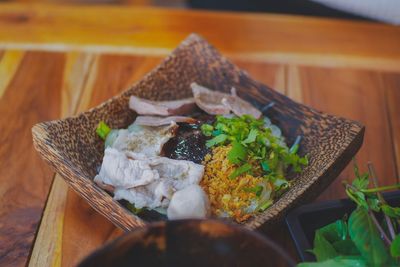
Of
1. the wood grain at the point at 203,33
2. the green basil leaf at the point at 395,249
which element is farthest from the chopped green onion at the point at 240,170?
the wood grain at the point at 203,33

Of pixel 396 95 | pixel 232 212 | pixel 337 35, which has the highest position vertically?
pixel 337 35

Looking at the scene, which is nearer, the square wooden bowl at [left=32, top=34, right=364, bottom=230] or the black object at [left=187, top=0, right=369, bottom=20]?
the square wooden bowl at [left=32, top=34, right=364, bottom=230]

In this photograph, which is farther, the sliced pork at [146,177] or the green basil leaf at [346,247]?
the sliced pork at [146,177]

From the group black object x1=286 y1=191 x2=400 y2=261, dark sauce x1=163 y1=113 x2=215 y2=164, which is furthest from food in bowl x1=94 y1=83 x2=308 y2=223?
black object x1=286 y1=191 x2=400 y2=261

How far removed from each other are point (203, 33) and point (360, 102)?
0.52m

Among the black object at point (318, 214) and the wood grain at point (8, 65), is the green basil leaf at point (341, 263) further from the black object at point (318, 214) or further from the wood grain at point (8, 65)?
the wood grain at point (8, 65)

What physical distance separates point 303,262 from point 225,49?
968 millimetres

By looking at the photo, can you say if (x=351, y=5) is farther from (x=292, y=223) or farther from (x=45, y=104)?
(x=292, y=223)

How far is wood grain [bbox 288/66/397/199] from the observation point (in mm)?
1399

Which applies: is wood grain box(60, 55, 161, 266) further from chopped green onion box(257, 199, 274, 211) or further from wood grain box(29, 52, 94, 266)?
chopped green onion box(257, 199, 274, 211)

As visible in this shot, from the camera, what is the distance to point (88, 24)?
182 cm

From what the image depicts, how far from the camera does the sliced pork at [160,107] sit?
4.25ft

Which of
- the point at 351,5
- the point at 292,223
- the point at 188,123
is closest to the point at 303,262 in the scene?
the point at 292,223

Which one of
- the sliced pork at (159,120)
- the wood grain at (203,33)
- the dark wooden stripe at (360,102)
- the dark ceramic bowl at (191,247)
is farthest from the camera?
the wood grain at (203,33)
